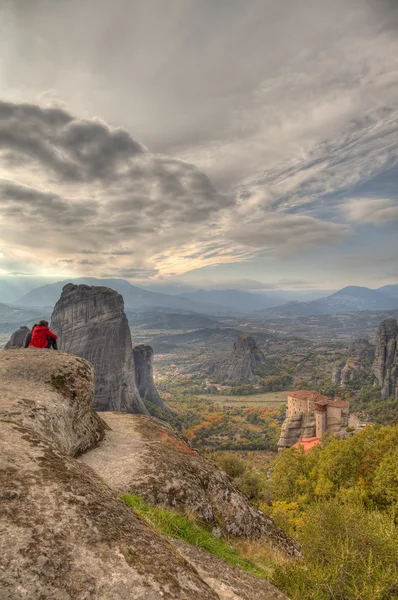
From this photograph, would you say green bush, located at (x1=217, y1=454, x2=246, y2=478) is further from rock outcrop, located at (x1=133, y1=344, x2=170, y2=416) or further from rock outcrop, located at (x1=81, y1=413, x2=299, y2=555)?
rock outcrop, located at (x1=133, y1=344, x2=170, y2=416)

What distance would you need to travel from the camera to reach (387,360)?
150750mm

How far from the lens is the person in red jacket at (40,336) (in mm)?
21625

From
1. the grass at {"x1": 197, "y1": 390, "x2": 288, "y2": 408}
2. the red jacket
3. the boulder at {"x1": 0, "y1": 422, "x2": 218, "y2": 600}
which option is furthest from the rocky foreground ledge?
the grass at {"x1": 197, "y1": 390, "x2": 288, "y2": 408}

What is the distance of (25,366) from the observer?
17094mm

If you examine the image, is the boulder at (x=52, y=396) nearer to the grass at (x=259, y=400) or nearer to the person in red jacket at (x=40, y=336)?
the person in red jacket at (x=40, y=336)

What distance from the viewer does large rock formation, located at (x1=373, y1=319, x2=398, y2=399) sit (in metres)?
137

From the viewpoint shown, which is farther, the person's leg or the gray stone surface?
the person's leg

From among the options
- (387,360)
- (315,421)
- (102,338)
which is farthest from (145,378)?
(387,360)

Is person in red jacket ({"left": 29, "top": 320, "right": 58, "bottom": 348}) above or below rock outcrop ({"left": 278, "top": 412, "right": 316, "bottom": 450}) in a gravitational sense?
above

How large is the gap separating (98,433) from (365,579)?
44.6 feet

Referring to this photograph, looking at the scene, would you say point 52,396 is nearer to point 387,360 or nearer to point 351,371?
point 387,360

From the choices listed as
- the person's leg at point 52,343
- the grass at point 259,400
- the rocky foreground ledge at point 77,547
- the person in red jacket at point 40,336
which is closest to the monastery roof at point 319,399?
the person's leg at point 52,343

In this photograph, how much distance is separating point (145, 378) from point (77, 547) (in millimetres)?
142469

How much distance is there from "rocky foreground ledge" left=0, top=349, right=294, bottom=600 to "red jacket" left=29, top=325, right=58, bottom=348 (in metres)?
12.3
